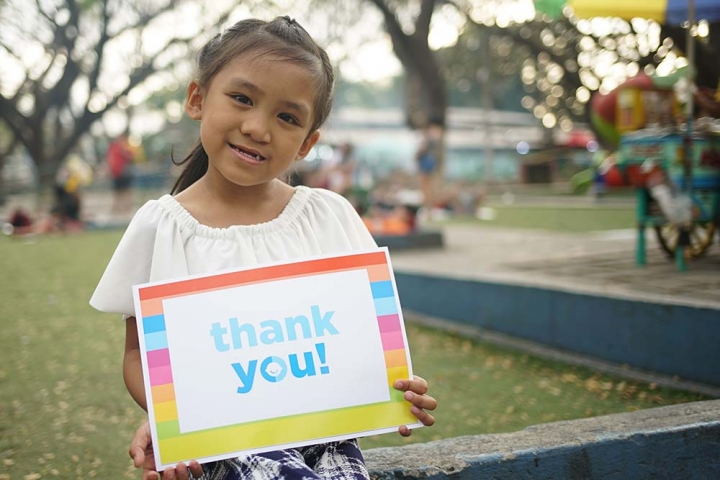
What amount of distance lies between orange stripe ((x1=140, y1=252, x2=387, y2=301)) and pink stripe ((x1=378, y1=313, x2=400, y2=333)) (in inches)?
4.9

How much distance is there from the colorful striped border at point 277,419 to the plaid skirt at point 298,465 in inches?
1.5

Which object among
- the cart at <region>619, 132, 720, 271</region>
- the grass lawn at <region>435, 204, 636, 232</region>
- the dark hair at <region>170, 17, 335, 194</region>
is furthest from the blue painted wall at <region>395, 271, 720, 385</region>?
the grass lawn at <region>435, 204, 636, 232</region>

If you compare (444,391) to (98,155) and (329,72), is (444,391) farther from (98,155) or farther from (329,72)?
(98,155)

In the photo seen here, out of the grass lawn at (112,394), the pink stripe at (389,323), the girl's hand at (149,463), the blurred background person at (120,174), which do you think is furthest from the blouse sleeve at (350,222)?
the blurred background person at (120,174)

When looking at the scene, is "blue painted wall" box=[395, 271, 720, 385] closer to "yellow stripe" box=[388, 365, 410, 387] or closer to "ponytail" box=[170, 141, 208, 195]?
"yellow stripe" box=[388, 365, 410, 387]

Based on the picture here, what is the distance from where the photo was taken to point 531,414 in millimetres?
3236

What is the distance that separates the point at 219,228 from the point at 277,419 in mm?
498

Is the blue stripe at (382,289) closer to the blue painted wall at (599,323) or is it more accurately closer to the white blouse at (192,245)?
the white blouse at (192,245)

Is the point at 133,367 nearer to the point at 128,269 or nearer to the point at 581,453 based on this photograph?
the point at 128,269

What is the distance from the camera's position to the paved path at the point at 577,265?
4.25m

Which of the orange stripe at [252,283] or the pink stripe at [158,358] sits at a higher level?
the orange stripe at [252,283]

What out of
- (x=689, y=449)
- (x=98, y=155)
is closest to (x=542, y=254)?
(x=689, y=449)

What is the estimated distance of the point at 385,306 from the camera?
5.69 feet

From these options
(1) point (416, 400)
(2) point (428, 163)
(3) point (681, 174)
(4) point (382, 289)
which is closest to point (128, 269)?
(4) point (382, 289)
